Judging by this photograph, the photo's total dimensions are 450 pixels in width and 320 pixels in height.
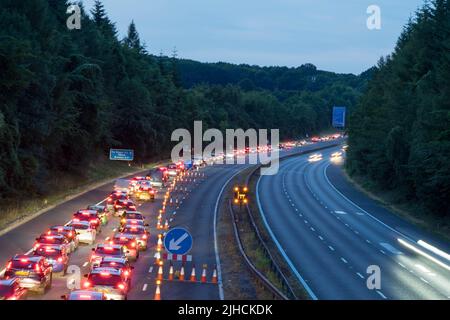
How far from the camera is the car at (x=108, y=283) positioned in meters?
21.9

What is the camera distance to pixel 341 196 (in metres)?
73.8

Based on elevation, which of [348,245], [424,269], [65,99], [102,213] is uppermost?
[65,99]

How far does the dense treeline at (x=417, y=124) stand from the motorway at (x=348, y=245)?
3325 millimetres

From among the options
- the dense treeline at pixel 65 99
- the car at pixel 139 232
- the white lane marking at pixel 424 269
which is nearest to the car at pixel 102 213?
the dense treeline at pixel 65 99

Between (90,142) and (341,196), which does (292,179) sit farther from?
(90,142)

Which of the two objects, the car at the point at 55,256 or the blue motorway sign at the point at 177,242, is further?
the car at the point at 55,256

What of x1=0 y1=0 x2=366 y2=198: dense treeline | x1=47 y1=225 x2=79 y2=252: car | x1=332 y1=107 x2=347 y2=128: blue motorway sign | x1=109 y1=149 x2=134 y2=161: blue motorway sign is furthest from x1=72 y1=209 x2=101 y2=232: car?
x1=332 y1=107 x2=347 y2=128: blue motorway sign

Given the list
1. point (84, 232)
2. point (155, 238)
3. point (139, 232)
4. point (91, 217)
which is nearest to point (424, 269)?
point (139, 232)

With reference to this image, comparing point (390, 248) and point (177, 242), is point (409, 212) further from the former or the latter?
point (177, 242)

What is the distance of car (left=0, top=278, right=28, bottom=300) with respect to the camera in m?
20.4

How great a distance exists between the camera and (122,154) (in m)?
77.7

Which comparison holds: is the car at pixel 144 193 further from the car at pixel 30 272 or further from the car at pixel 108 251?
the car at pixel 30 272

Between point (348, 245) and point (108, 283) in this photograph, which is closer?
point (108, 283)

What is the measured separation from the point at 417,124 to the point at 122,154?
108 ft
